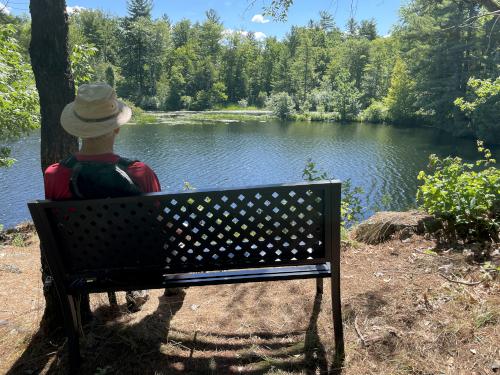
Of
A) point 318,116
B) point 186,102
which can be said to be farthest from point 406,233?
point 186,102

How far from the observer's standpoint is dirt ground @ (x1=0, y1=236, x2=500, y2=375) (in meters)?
2.45

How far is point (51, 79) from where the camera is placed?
2.81 m

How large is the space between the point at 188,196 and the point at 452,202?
3231mm

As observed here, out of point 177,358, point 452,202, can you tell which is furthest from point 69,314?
point 452,202

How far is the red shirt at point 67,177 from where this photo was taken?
7.73ft

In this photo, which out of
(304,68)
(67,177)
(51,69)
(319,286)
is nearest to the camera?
(67,177)

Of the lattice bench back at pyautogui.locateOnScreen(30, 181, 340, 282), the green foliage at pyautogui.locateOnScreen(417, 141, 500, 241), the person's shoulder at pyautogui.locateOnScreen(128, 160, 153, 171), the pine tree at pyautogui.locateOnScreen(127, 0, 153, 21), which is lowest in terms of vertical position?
the green foliage at pyautogui.locateOnScreen(417, 141, 500, 241)

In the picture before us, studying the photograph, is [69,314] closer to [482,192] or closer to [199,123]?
[482,192]

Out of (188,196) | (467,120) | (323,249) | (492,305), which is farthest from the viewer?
(467,120)

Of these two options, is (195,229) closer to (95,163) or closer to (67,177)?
(95,163)

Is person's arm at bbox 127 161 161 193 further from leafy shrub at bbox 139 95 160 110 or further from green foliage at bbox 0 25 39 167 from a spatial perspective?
leafy shrub at bbox 139 95 160 110

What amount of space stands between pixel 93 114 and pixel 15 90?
6273 mm

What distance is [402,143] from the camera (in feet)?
104

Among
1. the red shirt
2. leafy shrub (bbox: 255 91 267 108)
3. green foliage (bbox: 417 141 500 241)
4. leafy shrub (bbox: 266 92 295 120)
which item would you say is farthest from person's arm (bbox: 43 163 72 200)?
leafy shrub (bbox: 255 91 267 108)
